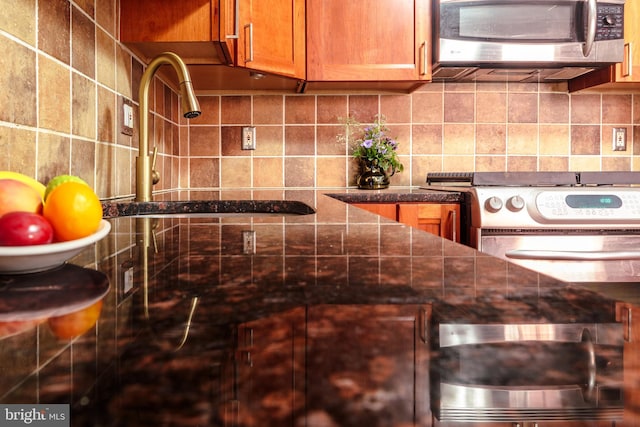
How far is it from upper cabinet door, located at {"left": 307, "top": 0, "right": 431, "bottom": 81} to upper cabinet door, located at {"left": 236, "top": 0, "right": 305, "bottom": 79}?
51 millimetres

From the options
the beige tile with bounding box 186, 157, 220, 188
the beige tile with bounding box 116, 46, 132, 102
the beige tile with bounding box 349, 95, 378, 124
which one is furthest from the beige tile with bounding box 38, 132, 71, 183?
the beige tile with bounding box 349, 95, 378, 124

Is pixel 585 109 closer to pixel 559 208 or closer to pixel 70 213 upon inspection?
pixel 559 208

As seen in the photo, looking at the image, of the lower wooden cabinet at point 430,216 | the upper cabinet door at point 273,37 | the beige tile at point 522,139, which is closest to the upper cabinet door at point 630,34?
the beige tile at point 522,139

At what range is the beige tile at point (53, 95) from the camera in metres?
1.08

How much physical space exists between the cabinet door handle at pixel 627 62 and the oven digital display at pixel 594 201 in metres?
0.75

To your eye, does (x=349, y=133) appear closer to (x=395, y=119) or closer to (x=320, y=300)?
(x=395, y=119)

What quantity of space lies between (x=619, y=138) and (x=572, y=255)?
117cm

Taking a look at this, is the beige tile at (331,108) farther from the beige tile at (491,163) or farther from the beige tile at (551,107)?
the beige tile at (551,107)

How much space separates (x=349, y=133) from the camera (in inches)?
99.3

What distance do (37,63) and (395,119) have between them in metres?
1.80

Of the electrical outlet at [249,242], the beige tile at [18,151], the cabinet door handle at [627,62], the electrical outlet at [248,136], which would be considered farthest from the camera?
the electrical outlet at [248,136]

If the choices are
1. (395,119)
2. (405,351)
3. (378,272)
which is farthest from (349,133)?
(405,351)

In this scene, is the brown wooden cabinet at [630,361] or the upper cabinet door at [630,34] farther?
the upper cabinet door at [630,34]

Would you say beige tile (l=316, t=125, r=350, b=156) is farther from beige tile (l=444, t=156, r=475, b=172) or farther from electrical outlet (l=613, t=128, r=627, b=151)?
electrical outlet (l=613, t=128, r=627, b=151)
